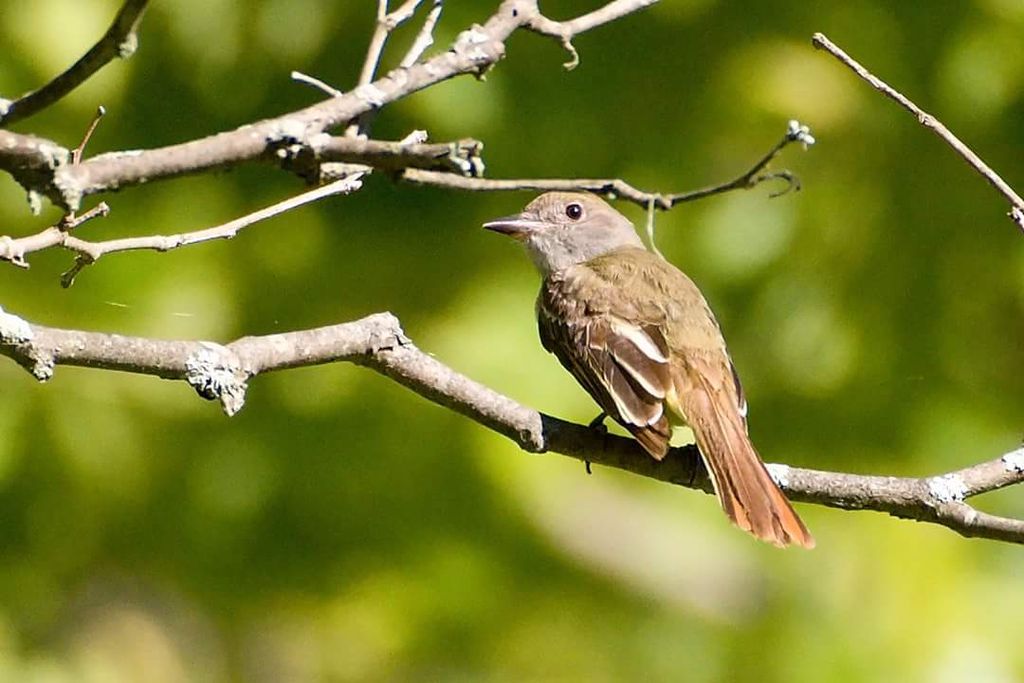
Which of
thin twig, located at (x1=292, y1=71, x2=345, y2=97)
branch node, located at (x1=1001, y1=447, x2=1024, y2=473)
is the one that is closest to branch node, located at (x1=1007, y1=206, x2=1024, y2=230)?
branch node, located at (x1=1001, y1=447, x2=1024, y2=473)

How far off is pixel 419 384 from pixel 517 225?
2084 millimetres

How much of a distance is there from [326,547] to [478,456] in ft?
1.94

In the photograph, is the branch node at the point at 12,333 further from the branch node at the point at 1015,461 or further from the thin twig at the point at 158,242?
the branch node at the point at 1015,461

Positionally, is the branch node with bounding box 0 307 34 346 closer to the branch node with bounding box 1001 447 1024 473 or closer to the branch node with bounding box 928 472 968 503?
the branch node with bounding box 928 472 968 503

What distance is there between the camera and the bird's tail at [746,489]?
349 cm

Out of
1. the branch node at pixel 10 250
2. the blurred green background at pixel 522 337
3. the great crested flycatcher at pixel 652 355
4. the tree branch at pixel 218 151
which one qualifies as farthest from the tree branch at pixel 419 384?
the blurred green background at pixel 522 337

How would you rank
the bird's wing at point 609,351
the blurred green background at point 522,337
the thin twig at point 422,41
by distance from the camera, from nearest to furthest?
the thin twig at point 422,41
the bird's wing at point 609,351
the blurred green background at point 522,337

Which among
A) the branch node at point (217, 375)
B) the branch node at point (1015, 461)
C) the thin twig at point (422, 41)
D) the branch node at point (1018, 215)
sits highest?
the thin twig at point (422, 41)

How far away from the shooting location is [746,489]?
3.55 meters

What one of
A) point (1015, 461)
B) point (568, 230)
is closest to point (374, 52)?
point (1015, 461)

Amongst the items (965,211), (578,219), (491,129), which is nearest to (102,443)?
(491,129)

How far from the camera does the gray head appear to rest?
5.20 meters

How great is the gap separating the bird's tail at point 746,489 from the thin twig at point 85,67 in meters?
1.95

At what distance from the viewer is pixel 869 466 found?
4.71 m
